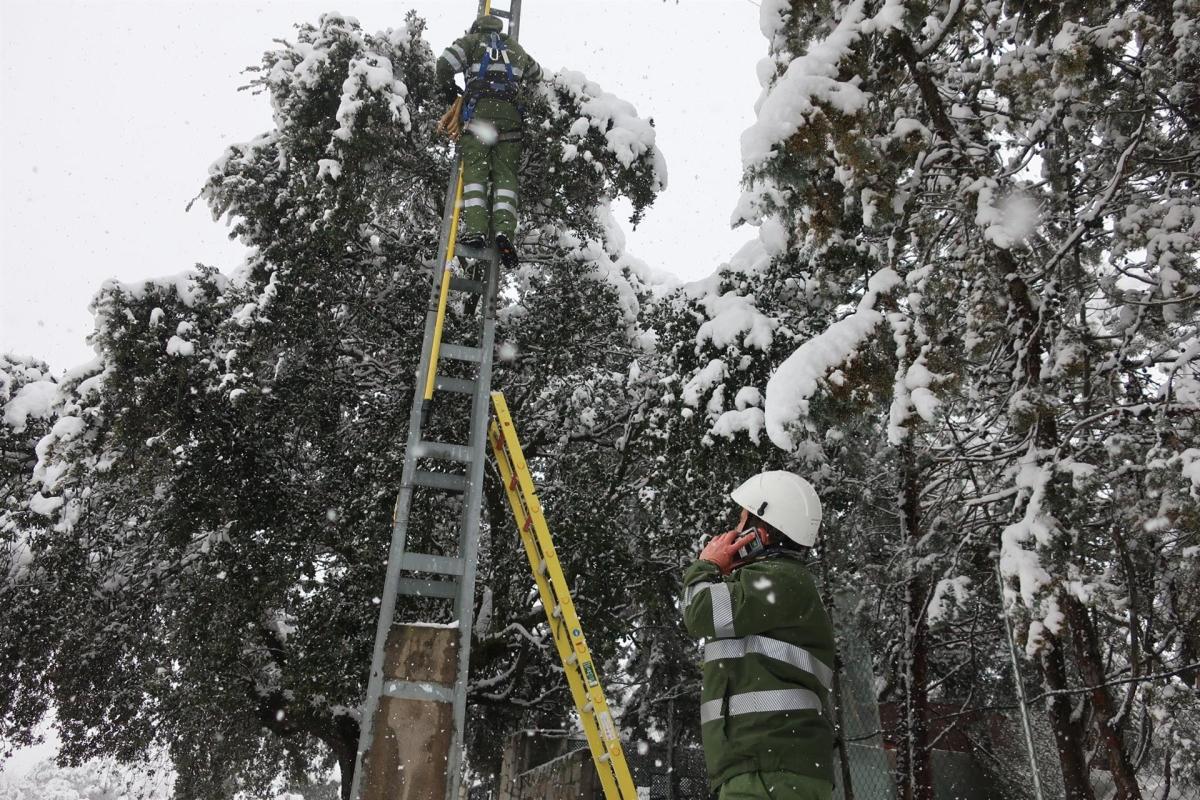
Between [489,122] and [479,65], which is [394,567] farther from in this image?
[479,65]

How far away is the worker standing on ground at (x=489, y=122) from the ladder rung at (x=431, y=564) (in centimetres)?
254

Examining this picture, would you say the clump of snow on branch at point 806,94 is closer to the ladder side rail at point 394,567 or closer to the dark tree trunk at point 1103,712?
the ladder side rail at point 394,567

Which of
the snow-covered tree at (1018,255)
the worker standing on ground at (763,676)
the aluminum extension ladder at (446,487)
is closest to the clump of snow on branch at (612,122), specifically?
the aluminum extension ladder at (446,487)

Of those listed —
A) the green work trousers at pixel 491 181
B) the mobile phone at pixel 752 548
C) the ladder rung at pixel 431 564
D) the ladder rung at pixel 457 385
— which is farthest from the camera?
the green work trousers at pixel 491 181

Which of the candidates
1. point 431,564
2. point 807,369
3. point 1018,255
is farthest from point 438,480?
point 1018,255

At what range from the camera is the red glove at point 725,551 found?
9.63 ft

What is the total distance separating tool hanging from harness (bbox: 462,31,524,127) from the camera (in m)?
6.64

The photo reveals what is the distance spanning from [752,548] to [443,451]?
2529 millimetres

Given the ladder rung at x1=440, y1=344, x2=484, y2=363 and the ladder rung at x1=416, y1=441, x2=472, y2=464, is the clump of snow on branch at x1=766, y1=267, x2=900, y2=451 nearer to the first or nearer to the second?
the ladder rung at x1=416, y1=441, x2=472, y2=464

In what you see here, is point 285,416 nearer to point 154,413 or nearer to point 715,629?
point 154,413

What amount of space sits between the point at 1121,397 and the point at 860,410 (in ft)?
8.46

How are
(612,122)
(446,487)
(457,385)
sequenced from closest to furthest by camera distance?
(446,487) → (457,385) → (612,122)

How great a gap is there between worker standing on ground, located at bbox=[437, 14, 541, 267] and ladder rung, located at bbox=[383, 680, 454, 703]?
10.8 feet

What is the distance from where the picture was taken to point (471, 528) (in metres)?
4.80
